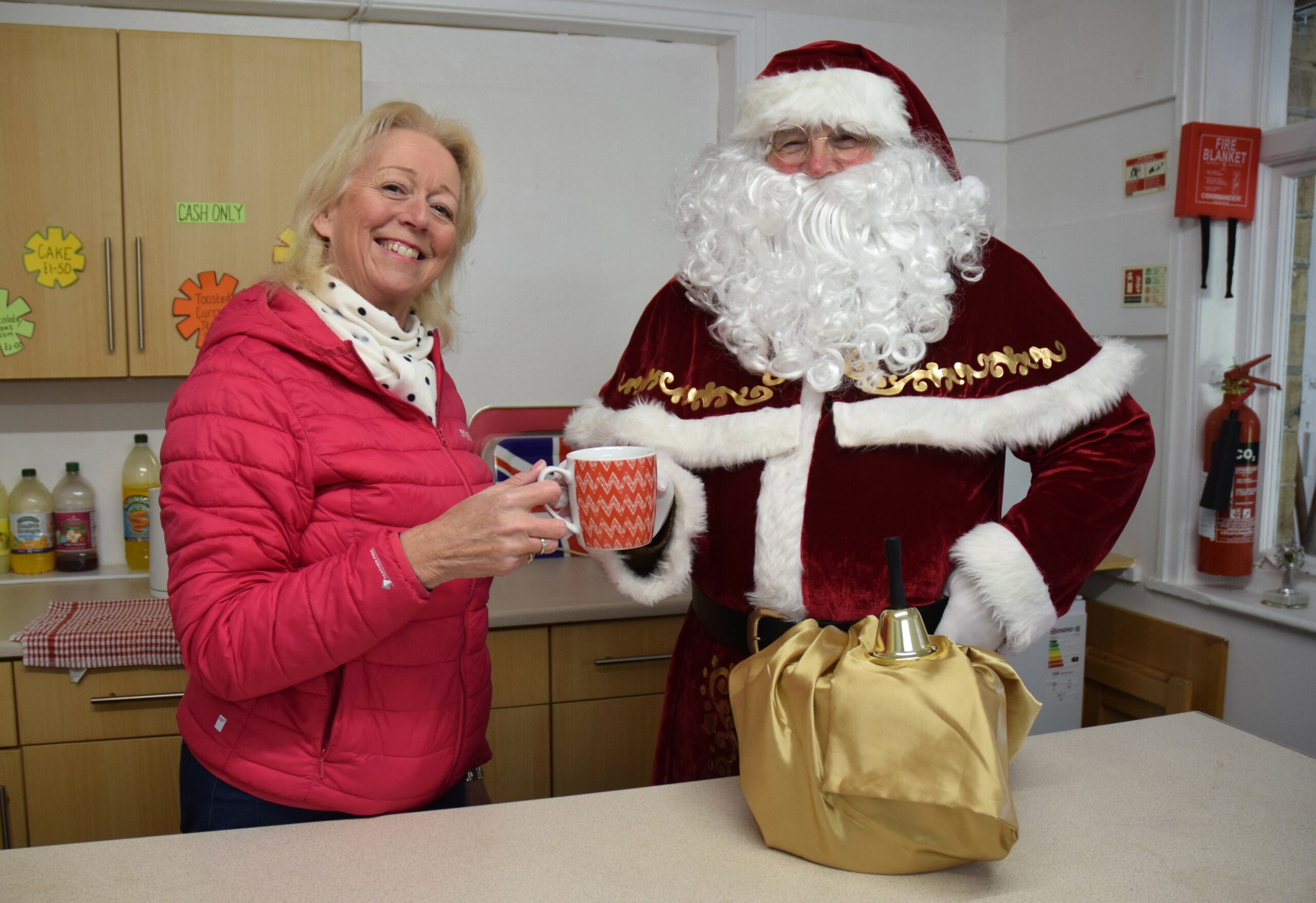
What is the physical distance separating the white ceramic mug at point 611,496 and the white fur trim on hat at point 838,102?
779 millimetres

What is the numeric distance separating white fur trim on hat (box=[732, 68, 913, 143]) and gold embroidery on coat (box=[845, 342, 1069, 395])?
1.39 ft

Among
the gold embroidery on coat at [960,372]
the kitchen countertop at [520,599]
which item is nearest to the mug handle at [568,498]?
the gold embroidery on coat at [960,372]

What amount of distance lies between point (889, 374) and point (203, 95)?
1.65 metres

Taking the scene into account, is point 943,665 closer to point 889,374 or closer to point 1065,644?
point 889,374

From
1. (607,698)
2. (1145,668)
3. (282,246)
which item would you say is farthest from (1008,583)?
(282,246)

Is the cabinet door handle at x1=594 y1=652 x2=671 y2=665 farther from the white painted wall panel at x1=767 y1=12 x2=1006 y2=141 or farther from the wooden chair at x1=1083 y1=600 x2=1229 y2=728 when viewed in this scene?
the white painted wall panel at x1=767 y1=12 x2=1006 y2=141

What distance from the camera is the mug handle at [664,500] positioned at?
4.44 ft

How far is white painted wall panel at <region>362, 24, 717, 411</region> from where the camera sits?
262 cm

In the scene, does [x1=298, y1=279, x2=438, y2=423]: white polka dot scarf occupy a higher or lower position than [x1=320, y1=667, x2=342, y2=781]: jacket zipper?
higher

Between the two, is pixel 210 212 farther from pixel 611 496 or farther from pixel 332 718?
pixel 611 496

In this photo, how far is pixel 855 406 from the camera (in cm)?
138

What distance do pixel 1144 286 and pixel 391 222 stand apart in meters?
1.99

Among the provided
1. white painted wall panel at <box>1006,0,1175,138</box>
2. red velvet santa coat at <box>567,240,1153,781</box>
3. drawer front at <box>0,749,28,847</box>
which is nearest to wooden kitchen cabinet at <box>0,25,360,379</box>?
drawer front at <box>0,749,28,847</box>

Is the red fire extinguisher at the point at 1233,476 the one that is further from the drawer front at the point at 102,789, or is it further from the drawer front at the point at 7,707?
the drawer front at the point at 7,707
